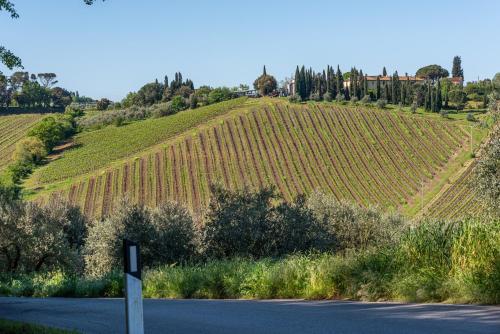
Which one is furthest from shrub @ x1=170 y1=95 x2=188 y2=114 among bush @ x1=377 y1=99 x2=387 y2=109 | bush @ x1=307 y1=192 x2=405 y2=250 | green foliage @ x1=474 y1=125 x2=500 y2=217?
green foliage @ x1=474 y1=125 x2=500 y2=217

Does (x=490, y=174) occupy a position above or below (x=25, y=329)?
above

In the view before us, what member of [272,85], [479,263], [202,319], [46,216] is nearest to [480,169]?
[479,263]

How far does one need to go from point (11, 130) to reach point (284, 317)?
400 ft

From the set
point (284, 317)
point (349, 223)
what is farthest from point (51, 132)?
point (284, 317)

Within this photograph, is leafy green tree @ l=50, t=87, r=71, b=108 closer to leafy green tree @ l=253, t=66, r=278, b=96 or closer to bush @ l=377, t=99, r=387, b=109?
leafy green tree @ l=253, t=66, r=278, b=96

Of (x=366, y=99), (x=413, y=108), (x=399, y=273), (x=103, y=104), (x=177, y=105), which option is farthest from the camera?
(x=103, y=104)

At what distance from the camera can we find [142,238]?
2686cm

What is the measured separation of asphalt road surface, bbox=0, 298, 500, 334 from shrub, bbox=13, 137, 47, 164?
8625 cm

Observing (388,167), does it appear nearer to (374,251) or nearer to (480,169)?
(480,169)

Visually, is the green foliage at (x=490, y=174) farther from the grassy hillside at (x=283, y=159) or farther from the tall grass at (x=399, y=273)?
the grassy hillside at (x=283, y=159)

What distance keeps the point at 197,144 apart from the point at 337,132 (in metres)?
Answer: 21.7

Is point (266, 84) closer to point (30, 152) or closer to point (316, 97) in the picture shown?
point (316, 97)

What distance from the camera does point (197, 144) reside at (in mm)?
90125

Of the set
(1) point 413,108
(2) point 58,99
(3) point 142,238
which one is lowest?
(3) point 142,238
